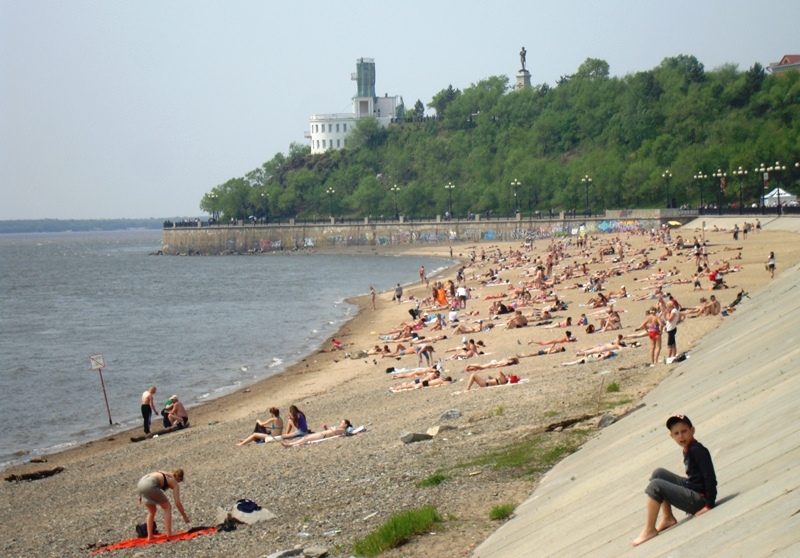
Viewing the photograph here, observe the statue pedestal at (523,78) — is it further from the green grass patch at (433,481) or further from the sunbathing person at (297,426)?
the green grass patch at (433,481)

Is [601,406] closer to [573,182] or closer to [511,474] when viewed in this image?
[511,474]

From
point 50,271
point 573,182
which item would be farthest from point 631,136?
point 50,271

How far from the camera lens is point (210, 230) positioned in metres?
137

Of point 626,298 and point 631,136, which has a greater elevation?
point 631,136

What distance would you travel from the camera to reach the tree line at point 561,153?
104 metres

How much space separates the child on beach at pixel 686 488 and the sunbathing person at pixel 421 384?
1526 centimetres

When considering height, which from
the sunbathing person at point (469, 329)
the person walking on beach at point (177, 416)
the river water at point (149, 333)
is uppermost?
the sunbathing person at point (469, 329)

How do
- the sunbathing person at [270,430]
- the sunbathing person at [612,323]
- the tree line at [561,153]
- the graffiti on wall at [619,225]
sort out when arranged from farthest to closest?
1. the tree line at [561,153]
2. the graffiti on wall at [619,225]
3. the sunbathing person at [612,323]
4. the sunbathing person at [270,430]

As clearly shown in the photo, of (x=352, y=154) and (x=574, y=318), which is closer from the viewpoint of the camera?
(x=574, y=318)

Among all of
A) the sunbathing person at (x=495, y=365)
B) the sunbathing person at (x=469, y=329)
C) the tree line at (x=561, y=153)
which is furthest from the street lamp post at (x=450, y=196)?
the sunbathing person at (x=495, y=365)

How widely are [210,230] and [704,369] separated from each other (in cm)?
12500

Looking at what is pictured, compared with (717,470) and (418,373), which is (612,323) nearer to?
(418,373)

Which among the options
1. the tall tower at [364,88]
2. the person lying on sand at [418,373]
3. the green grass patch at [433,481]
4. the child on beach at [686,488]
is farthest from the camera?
the tall tower at [364,88]

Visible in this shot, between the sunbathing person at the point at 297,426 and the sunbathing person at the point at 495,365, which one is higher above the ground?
the sunbathing person at the point at 495,365
